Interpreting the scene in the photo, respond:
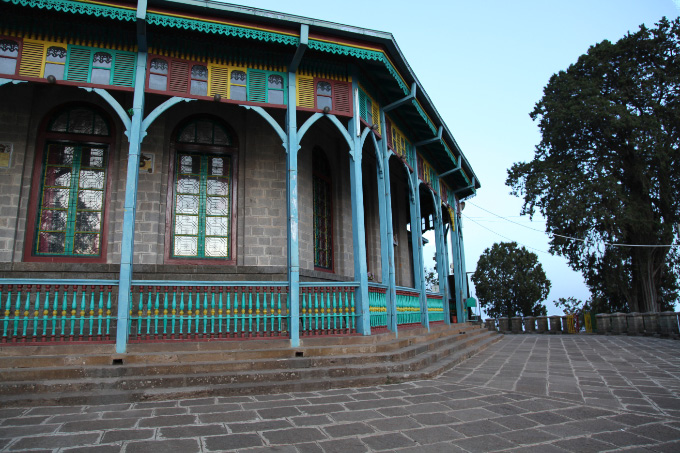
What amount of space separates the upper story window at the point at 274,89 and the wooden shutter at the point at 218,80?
67cm

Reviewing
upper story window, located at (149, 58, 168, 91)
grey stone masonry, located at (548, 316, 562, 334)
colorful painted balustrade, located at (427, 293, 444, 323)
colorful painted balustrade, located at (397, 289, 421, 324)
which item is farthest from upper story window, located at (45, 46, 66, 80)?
grey stone masonry, located at (548, 316, 562, 334)

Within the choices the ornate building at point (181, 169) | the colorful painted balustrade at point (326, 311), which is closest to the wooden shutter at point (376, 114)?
the ornate building at point (181, 169)

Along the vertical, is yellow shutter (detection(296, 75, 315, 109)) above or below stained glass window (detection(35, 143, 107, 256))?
above

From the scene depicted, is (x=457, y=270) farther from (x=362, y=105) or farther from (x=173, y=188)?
(x=173, y=188)

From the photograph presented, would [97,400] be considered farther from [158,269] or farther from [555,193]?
[555,193]

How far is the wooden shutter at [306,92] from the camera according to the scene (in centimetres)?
736

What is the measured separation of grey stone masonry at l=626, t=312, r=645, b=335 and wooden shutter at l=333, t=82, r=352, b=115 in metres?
15.6

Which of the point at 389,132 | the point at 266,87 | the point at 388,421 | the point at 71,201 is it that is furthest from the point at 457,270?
the point at 388,421

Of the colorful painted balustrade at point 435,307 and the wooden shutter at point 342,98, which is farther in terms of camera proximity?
the colorful painted balustrade at point 435,307

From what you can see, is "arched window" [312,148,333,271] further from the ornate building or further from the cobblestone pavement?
the cobblestone pavement

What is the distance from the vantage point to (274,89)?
23.7 ft

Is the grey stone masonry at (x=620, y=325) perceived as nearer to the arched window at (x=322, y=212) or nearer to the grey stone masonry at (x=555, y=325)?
the grey stone masonry at (x=555, y=325)

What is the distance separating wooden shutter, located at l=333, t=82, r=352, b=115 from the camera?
7.58m

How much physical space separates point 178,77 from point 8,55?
2300 mm
